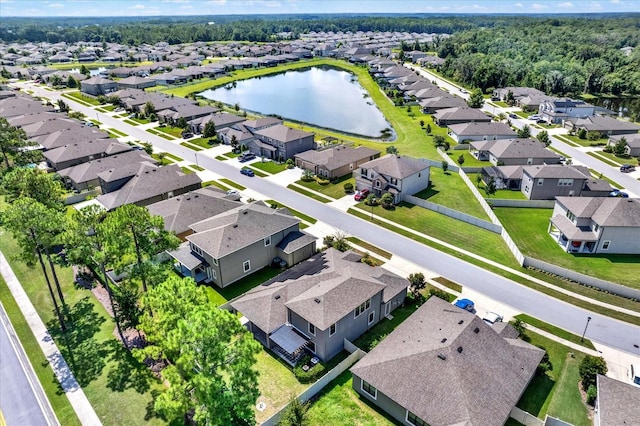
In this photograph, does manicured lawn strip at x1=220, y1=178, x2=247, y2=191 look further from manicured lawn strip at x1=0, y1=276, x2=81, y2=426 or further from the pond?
the pond

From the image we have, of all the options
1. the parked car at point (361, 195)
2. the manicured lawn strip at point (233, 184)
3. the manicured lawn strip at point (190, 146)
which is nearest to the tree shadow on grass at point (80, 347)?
the manicured lawn strip at point (233, 184)

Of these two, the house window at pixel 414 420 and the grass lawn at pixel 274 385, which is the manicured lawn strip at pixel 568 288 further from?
the grass lawn at pixel 274 385

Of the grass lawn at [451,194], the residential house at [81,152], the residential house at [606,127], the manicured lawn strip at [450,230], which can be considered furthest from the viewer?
the residential house at [606,127]

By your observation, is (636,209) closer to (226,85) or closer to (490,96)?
(490,96)

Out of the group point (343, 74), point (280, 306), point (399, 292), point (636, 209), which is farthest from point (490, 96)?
point (280, 306)

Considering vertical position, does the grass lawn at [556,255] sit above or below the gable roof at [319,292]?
below

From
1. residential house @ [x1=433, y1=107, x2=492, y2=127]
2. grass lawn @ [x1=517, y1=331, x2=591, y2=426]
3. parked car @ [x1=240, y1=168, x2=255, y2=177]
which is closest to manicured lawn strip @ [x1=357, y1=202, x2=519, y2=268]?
grass lawn @ [x1=517, y1=331, x2=591, y2=426]

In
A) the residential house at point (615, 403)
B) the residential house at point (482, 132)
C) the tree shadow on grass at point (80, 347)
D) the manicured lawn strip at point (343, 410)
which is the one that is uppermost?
the residential house at point (482, 132)
